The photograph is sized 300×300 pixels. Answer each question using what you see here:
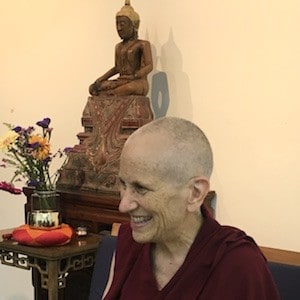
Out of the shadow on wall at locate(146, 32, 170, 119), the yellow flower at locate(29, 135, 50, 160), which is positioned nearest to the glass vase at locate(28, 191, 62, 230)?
the yellow flower at locate(29, 135, 50, 160)

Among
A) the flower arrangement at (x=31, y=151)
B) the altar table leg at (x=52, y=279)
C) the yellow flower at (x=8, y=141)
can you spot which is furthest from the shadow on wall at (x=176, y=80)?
the altar table leg at (x=52, y=279)

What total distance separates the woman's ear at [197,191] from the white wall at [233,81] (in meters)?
0.88

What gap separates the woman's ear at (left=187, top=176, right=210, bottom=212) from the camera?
1286 mm

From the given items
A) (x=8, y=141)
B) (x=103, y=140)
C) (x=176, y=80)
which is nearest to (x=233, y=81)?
(x=176, y=80)

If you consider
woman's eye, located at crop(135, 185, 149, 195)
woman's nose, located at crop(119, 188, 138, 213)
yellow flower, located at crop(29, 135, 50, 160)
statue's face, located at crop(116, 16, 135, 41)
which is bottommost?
yellow flower, located at crop(29, 135, 50, 160)

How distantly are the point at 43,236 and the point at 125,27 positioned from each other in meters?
0.88

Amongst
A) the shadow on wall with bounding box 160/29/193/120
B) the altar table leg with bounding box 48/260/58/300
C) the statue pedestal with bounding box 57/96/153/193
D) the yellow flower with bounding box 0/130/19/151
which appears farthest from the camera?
the shadow on wall with bounding box 160/29/193/120

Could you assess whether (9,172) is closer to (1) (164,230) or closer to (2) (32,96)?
(2) (32,96)

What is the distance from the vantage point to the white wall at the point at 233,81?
2113 millimetres

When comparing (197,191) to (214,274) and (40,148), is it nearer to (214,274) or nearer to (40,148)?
(214,274)

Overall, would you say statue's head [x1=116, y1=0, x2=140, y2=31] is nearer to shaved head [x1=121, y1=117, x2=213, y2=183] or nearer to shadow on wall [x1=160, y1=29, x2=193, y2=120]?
shadow on wall [x1=160, y1=29, x2=193, y2=120]

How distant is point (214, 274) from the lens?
1.26 meters

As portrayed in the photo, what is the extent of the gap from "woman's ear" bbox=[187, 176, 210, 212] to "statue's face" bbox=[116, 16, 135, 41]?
3.91ft

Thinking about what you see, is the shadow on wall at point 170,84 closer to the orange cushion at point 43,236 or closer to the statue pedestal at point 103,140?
the statue pedestal at point 103,140
